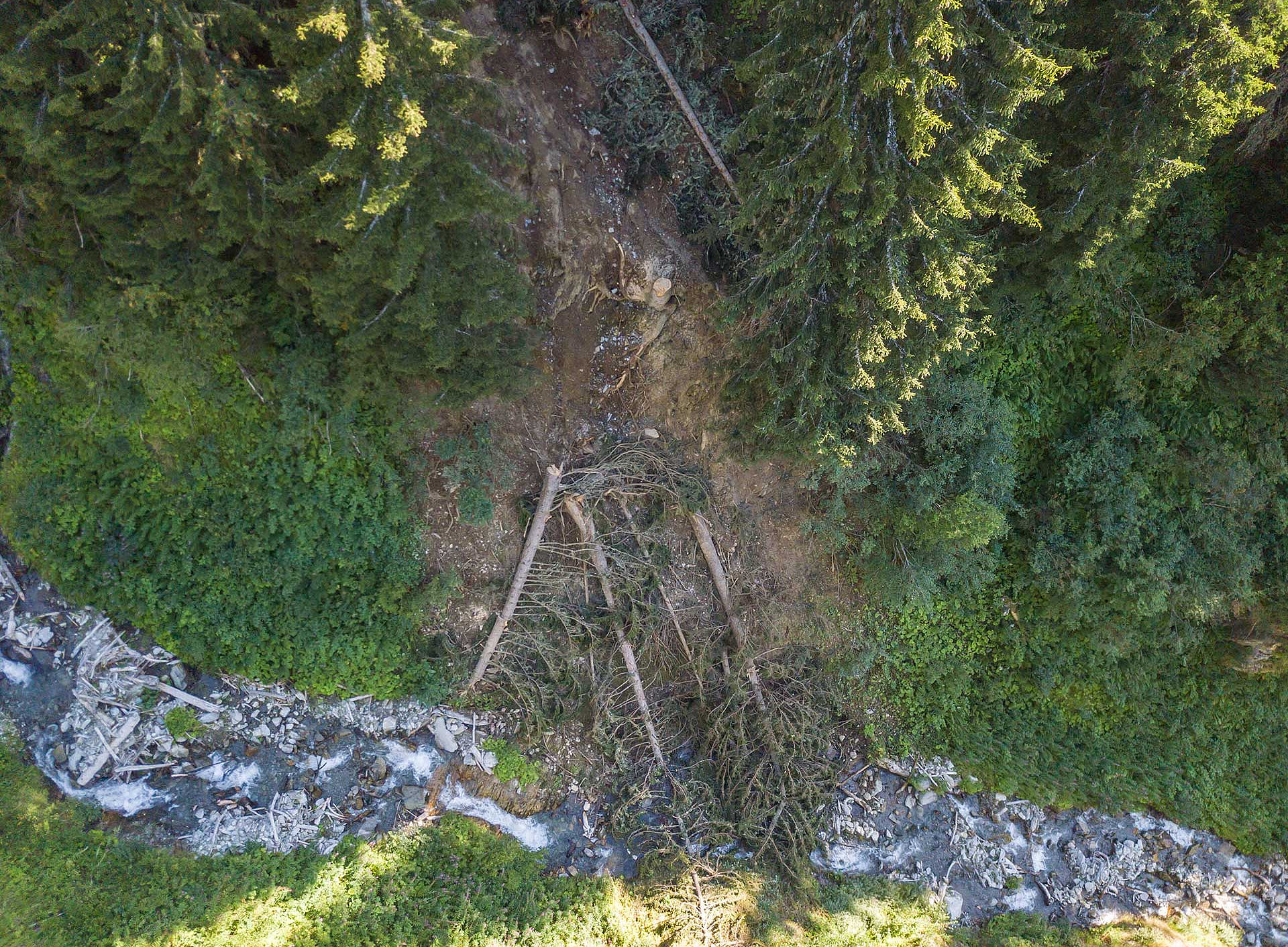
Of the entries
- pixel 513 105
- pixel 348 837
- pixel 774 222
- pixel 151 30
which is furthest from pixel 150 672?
pixel 774 222

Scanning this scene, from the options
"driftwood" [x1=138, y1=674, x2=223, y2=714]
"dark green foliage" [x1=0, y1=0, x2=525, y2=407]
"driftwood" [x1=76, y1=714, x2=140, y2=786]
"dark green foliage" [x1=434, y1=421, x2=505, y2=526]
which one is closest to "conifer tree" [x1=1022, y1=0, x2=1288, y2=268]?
"dark green foliage" [x1=0, y1=0, x2=525, y2=407]

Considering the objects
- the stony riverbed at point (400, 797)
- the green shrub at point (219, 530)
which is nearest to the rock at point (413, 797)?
the stony riverbed at point (400, 797)

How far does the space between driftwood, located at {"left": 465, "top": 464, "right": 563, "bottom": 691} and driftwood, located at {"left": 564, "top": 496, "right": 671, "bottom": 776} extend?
1.00 ft

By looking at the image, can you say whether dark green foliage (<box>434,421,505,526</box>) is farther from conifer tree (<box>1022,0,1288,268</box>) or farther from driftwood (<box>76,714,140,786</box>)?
conifer tree (<box>1022,0,1288,268</box>)

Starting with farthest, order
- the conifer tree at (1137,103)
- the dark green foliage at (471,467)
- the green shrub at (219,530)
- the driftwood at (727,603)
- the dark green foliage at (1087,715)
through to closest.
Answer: the dark green foliage at (1087,715)
the driftwood at (727,603)
the dark green foliage at (471,467)
the green shrub at (219,530)
the conifer tree at (1137,103)

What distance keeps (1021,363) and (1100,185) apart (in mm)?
2826

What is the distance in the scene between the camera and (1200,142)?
5996 mm

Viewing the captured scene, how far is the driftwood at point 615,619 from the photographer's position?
814cm

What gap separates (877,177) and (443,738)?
7912 mm

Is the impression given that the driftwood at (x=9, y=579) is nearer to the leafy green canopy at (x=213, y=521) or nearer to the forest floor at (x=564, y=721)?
the forest floor at (x=564, y=721)

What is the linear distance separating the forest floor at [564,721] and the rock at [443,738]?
0.02 m

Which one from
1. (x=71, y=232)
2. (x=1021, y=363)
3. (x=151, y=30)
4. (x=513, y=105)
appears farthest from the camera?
(x=1021, y=363)

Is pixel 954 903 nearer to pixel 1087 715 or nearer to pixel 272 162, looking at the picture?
pixel 1087 715

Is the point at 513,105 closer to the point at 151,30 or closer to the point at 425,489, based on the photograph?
the point at 151,30
